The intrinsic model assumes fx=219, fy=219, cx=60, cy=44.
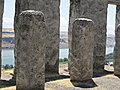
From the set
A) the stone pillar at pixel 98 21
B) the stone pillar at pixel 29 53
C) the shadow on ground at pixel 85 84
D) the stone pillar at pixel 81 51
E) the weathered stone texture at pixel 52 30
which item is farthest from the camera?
the stone pillar at pixel 98 21

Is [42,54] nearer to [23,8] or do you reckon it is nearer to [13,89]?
[13,89]

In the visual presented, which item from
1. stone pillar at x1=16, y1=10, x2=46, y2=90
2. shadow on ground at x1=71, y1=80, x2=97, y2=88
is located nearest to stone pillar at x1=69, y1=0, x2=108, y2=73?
shadow on ground at x1=71, y1=80, x2=97, y2=88

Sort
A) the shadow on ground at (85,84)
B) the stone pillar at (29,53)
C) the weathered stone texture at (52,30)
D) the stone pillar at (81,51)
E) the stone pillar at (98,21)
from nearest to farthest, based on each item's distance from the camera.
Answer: the stone pillar at (29,53), the shadow on ground at (85,84), the stone pillar at (81,51), the weathered stone texture at (52,30), the stone pillar at (98,21)

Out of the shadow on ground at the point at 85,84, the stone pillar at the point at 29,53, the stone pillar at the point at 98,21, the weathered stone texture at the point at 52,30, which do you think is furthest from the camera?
the stone pillar at the point at 98,21

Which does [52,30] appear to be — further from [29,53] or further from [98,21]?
[29,53]

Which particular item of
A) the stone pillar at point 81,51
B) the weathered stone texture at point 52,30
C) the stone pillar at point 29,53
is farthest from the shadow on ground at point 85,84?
the weathered stone texture at point 52,30

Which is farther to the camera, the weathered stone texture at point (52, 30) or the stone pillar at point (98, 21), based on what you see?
the stone pillar at point (98, 21)

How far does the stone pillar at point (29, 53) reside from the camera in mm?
7602

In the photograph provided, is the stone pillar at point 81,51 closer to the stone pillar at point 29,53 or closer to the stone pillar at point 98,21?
the stone pillar at point 29,53

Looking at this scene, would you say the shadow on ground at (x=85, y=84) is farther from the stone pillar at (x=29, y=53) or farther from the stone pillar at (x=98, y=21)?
the stone pillar at (x=98, y=21)

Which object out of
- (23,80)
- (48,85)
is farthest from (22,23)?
(48,85)

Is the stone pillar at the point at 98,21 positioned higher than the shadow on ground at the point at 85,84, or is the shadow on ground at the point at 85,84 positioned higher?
the stone pillar at the point at 98,21

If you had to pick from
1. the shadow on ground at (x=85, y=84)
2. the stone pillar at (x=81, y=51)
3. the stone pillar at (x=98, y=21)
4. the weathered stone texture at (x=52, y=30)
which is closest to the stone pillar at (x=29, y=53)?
the shadow on ground at (x=85, y=84)

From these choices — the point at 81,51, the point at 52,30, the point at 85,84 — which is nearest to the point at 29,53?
the point at 81,51
